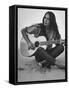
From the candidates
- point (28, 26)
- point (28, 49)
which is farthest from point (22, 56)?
point (28, 26)

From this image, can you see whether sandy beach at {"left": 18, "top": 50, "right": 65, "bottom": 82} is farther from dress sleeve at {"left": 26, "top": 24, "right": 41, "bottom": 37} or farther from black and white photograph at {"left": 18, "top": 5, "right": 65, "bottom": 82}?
dress sleeve at {"left": 26, "top": 24, "right": 41, "bottom": 37}

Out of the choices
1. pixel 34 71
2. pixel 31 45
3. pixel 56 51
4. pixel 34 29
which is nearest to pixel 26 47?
pixel 31 45

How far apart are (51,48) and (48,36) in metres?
0.30

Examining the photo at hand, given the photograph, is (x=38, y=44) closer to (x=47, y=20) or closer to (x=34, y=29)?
(x=34, y=29)

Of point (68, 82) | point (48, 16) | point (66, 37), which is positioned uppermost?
point (48, 16)

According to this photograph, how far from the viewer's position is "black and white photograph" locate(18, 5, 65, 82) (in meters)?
7.32

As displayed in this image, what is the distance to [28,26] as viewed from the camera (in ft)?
24.2

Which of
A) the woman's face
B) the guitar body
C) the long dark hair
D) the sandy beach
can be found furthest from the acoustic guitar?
the woman's face

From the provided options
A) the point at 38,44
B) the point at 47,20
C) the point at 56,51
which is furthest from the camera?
the point at 56,51

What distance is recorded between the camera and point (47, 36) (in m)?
7.61

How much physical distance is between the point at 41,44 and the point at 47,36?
26cm

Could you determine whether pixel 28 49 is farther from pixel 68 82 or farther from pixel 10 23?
pixel 68 82

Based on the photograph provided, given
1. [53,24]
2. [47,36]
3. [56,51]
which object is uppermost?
[53,24]

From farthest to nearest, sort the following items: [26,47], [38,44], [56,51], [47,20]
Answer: [56,51] → [47,20] → [38,44] → [26,47]
